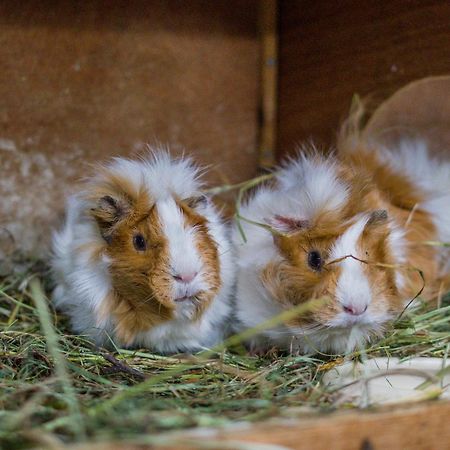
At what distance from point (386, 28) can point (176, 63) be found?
89 cm

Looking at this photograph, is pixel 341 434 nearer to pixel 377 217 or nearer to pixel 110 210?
pixel 377 217

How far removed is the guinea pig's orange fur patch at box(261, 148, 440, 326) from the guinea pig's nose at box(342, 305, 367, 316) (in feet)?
0.10

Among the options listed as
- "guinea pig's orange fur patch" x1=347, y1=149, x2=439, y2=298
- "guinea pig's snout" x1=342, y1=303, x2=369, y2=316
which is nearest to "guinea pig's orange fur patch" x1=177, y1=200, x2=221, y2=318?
"guinea pig's snout" x1=342, y1=303, x2=369, y2=316

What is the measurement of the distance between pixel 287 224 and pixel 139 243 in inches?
19.1

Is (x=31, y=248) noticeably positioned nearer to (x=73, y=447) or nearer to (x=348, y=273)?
(x=348, y=273)

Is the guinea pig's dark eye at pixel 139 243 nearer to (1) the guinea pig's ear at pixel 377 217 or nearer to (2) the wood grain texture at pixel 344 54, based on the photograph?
(1) the guinea pig's ear at pixel 377 217

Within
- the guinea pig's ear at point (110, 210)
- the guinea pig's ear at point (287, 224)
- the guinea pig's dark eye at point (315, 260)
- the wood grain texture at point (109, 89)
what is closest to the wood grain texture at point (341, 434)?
the guinea pig's dark eye at point (315, 260)

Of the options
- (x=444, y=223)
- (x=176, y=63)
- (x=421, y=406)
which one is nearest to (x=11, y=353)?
(x=421, y=406)

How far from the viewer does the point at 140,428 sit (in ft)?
4.12

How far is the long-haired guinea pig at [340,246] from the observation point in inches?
76.4

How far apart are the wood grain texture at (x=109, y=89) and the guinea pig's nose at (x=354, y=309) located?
127 centimetres

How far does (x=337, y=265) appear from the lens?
1945 mm

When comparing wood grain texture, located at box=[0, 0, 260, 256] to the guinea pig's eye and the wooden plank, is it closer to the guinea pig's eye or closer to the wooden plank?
the wooden plank

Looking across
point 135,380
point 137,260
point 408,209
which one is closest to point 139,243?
point 137,260
